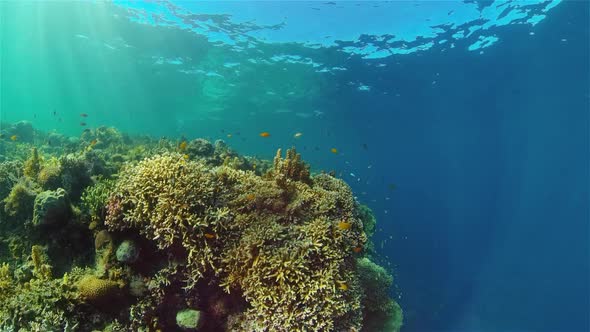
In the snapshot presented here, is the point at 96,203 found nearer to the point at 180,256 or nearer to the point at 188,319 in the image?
the point at 180,256

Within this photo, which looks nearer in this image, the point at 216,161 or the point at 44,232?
the point at 44,232

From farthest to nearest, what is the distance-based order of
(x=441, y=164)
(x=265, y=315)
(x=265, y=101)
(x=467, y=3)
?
(x=441, y=164) < (x=265, y=101) < (x=467, y=3) < (x=265, y=315)

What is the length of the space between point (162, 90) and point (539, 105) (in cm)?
4839

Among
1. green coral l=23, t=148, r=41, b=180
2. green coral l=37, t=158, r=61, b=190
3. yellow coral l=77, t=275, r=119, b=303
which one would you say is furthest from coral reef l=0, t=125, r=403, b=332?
green coral l=23, t=148, r=41, b=180

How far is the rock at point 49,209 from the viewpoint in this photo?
17.9ft

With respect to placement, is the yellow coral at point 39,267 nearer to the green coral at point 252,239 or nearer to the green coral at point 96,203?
the green coral at point 96,203

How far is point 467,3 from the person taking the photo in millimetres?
18969

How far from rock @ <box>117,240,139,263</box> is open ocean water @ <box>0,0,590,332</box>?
2.3 inches

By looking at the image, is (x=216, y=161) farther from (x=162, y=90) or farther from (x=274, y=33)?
(x=162, y=90)

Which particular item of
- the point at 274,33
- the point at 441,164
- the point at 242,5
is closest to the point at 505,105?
the point at 274,33

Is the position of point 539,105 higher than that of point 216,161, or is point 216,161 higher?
point 539,105

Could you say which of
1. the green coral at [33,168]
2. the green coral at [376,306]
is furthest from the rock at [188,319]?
the green coral at [33,168]

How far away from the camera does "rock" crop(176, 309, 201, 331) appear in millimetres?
4925

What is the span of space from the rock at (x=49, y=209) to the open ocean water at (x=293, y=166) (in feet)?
0.12
